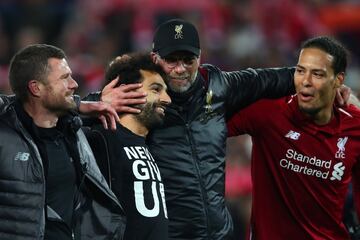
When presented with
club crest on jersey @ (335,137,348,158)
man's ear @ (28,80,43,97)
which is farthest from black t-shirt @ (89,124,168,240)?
club crest on jersey @ (335,137,348,158)

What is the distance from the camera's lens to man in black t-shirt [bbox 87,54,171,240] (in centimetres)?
538

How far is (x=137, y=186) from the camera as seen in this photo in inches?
213

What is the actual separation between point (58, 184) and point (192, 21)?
6205mm

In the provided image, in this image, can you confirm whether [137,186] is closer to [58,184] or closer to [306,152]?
[58,184]

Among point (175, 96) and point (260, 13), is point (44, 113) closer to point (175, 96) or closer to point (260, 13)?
point (175, 96)

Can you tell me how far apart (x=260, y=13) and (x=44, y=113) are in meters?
6.55

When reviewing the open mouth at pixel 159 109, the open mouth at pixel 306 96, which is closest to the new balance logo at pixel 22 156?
the open mouth at pixel 159 109

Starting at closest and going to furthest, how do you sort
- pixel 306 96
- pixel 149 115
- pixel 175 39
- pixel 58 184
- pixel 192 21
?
1. pixel 58 184
2. pixel 149 115
3. pixel 175 39
4. pixel 306 96
5. pixel 192 21

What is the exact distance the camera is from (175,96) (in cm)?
571

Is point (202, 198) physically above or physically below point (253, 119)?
below

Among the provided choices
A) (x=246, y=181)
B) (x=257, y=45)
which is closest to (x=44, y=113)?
(x=246, y=181)

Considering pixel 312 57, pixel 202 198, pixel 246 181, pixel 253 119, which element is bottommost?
pixel 246 181

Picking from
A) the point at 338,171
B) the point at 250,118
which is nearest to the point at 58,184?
the point at 250,118

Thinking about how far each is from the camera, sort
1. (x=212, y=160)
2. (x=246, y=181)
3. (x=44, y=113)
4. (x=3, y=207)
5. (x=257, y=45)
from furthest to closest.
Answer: (x=257, y=45)
(x=246, y=181)
(x=212, y=160)
(x=44, y=113)
(x=3, y=207)
